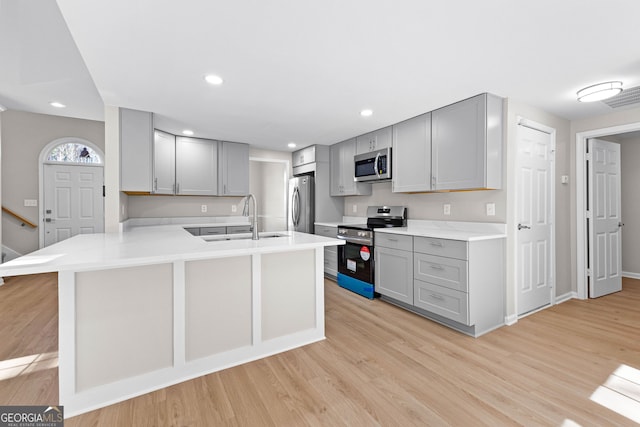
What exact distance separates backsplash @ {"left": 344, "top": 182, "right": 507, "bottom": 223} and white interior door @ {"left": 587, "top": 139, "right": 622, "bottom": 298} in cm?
162

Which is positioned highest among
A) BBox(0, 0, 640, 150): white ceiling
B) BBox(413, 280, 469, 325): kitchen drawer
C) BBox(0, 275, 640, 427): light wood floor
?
BBox(0, 0, 640, 150): white ceiling

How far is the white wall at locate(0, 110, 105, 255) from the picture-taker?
4387 millimetres

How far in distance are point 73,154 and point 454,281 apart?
612cm

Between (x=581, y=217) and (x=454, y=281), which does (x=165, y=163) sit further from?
(x=581, y=217)

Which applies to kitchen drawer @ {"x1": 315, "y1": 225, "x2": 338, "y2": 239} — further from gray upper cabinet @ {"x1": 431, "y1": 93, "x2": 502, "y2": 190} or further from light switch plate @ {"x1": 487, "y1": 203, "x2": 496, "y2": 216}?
light switch plate @ {"x1": 487, "y1": 203, "x2": 496, "y2": 216}

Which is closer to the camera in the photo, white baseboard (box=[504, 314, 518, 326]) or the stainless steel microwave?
white baseboard (box=[504, 314, 518, 326])

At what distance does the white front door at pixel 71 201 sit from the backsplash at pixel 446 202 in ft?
15.4

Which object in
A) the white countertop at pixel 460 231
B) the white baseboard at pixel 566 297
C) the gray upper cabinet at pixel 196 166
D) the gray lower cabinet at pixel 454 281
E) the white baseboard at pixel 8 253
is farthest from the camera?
the white baseboard at pixel 8 253

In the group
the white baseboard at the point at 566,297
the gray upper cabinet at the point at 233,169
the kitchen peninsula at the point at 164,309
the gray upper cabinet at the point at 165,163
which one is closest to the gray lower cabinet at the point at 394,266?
the kitchen peninsula at the point at 164,309

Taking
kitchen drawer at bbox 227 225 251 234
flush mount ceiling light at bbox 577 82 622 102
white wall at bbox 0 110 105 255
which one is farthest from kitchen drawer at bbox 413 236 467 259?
white wall at bbox 0 110 105 255

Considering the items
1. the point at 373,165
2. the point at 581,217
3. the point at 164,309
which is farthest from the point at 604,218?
the point at 164,309

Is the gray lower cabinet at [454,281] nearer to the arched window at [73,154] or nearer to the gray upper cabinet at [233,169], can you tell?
the gray upper cabinet at [233,169]

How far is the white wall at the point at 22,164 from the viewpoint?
439 cm

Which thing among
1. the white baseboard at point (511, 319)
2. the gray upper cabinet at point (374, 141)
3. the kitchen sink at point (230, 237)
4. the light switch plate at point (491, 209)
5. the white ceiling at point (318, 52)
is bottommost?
the white baseboard at point (511, 319)
